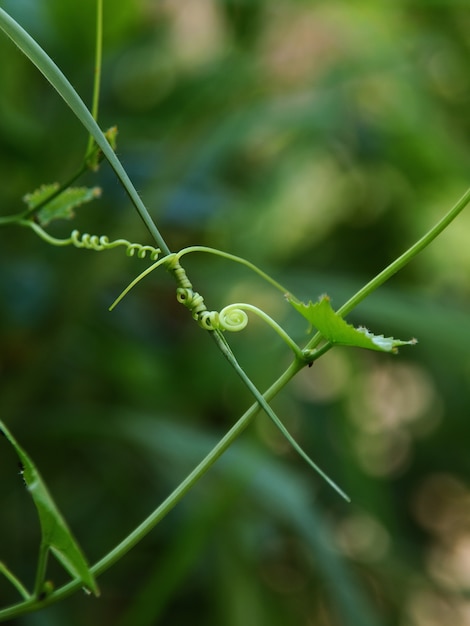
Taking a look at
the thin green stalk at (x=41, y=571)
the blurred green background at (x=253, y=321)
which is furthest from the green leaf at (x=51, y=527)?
the blurred green background at (x=253, y=321)

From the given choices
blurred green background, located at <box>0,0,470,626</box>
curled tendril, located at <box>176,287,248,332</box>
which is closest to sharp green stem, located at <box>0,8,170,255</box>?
curled tendril, located at <box>176,287,248,332</box>

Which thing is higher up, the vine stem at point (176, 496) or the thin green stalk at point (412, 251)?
the thin green stalk at point (412, 251)

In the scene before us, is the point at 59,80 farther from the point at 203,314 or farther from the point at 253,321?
the point at 253,321

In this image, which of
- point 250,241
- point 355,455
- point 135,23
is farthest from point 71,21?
point 355,455

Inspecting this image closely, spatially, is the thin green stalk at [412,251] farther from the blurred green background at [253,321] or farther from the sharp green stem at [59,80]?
the blurred green background at [253,321]

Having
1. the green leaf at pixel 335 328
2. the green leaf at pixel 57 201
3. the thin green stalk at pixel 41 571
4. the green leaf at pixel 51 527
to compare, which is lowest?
the thin green stalk at pixel 41 571

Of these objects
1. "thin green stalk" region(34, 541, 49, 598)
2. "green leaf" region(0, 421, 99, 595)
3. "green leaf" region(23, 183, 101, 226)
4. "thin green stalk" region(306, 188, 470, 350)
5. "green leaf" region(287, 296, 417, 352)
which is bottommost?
"thin green stalk" region(34, 541, 49, 598)

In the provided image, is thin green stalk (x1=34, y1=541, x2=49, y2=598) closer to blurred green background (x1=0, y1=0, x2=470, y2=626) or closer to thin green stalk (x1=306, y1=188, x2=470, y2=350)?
thin green stalk (x1=306, y1=188, x2=470, y2=350)

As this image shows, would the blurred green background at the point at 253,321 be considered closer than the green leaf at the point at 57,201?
No
